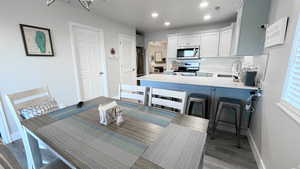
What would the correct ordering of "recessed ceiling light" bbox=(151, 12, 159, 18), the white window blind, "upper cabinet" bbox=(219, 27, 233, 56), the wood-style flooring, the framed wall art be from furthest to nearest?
"upper cabinet" bbox=(219, 27, 233, 56) → "recessed ceiling light" bbox=(151, 12, 159, 18) → the framed wall art → the wood-style flooring → the white window blind

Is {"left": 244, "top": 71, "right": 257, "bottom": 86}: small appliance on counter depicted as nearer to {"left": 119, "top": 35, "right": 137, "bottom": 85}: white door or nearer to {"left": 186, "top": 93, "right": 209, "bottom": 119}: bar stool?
{"left": 186, "top": 93, "right": 209, "bottom": 119}: bar stool

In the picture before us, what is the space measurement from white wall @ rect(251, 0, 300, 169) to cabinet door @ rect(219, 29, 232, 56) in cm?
217

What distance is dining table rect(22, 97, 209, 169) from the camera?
680 millimetres

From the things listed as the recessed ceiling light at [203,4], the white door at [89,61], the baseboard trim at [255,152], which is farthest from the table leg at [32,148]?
the recessed ceiling light at [203,4]

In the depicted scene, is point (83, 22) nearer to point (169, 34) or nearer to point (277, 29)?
point (169, 34)

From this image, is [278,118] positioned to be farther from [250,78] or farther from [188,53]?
[188,53]

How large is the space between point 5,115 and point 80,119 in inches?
74.2

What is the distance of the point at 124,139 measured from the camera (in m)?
0.87

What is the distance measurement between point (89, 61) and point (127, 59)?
154 cm

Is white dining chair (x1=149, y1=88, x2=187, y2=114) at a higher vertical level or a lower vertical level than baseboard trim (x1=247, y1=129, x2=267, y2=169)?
higher

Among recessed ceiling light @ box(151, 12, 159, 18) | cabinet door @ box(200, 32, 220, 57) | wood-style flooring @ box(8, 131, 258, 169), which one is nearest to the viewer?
wood-style flooring @ box(8, 131, 258, 169)

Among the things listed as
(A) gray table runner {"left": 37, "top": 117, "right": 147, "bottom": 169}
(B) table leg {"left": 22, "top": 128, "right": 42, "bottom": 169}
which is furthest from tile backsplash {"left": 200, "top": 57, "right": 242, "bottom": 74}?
(B) table leg {"left": 22, "top": 128, "right": 42, "bottom": 169}

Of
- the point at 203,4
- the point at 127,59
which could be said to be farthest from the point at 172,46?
the point at 203,4

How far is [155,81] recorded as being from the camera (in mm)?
2479
